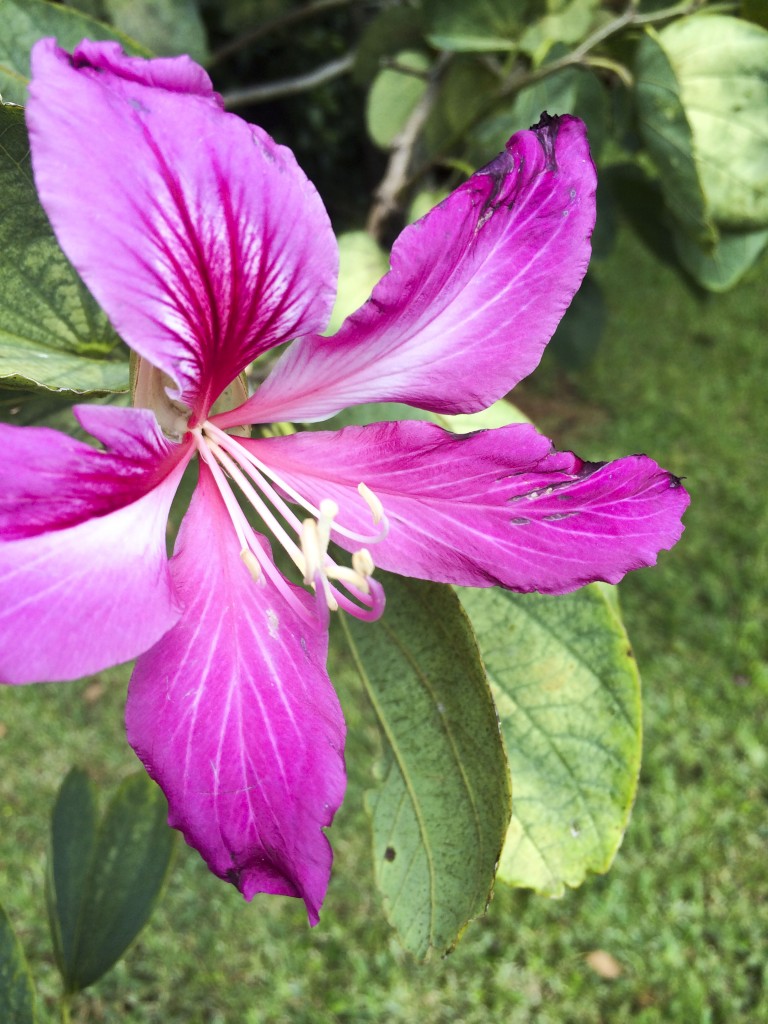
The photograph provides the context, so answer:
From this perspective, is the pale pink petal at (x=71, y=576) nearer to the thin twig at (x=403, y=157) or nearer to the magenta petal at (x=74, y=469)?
the magenta petal at (x=74, y=469)

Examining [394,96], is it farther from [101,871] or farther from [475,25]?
[101,871]

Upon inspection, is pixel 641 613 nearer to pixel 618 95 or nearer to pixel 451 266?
pixel 618 95

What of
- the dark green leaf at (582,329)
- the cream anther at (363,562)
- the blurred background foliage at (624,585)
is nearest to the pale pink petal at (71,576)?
the cream anther at (363,562)

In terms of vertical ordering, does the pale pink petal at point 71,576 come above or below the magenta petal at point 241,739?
above

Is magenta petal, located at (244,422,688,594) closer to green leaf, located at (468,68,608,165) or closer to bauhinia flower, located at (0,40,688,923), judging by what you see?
bauhinia flower, located at (0,40,688,923)

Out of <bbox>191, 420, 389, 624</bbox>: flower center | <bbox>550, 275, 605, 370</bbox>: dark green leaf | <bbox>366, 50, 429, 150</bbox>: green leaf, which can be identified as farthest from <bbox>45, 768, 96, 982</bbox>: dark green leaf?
<bbox>550, 275, 605, 370</bbox>: dark green leaf

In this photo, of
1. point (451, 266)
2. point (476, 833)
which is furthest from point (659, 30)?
point (476, 833)

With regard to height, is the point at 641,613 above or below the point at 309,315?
below
